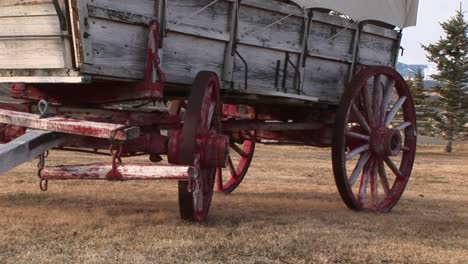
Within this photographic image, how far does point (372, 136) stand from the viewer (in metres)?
6.60

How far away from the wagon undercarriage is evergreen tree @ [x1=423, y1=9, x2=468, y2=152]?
926 inches

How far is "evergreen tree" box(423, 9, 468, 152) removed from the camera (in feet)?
94.7

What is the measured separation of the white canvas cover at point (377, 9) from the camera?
602cm

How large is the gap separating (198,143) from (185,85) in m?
0.75

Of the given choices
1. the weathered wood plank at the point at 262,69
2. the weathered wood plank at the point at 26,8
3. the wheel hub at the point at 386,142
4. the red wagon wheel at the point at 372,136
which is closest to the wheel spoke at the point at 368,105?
the red wagon wheel at the point at 372,136

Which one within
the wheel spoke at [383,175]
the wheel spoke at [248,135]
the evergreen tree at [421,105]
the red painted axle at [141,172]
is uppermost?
the red painted axle at [141,172]

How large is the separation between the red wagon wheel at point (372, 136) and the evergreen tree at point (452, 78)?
23.0 meters

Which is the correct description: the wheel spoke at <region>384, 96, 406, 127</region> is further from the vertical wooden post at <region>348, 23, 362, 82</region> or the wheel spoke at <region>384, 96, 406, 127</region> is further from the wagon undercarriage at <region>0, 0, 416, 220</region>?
the vertical wooden post at <region>348, 23, 362, 82</region>

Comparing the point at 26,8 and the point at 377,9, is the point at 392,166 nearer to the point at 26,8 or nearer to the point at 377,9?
the point at 377,9

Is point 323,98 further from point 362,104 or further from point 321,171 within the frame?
point 321,171

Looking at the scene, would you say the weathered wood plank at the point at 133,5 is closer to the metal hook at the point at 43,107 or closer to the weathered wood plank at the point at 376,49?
the metal hook at the point at 43,107

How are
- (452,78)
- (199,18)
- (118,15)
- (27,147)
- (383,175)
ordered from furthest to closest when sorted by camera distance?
(452,78)
(383,175)
(199,18)
(118,15)
(27,147)

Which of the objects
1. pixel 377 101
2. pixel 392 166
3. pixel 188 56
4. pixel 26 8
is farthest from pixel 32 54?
pixel 392 166

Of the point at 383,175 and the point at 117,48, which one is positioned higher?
the point at 117,48
